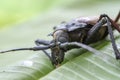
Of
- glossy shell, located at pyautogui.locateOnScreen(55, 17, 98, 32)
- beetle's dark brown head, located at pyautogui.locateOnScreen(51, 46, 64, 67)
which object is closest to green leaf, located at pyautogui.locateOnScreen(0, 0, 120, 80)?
beetle's dark brown head, located at pyautogui.locateOnScreen(51, 46, 64, 67)

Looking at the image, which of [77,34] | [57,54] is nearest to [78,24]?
[77,34]

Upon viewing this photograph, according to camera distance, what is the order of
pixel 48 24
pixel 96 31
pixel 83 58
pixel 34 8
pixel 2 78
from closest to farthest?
pixel 2 78, pixel 83 58, pixel 96 31, pixel 48 24, pixel 34 8

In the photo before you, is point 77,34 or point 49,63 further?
point 77,34

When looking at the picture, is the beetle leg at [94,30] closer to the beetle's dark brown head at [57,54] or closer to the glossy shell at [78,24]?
the glossy shell at [78,24]

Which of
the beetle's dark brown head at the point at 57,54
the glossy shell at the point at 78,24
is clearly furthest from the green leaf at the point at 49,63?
the glossy shell at the point at 78,24

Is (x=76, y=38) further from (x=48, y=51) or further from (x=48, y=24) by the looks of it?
(x=48, y=24)

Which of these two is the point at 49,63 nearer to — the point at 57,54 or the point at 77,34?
the point at 57,54

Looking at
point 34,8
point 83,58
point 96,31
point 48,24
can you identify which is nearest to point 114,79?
point 83,58

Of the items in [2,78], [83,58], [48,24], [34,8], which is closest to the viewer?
[2,78]
